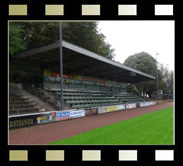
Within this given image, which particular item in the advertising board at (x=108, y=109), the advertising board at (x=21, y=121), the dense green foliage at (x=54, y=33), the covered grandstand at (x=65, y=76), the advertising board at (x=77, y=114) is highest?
the dense green foliage at (x=54, y=33)

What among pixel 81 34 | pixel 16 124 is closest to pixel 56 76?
pixel 81 34

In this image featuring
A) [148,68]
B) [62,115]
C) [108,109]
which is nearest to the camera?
[62,115]

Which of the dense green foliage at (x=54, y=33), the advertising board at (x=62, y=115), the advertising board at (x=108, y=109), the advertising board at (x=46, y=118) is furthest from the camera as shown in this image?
the dense green foliage at (x=54, y=33)

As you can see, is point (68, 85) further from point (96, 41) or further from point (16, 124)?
point (16, 124)

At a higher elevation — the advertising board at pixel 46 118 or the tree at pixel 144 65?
the tree at pixel 144 65

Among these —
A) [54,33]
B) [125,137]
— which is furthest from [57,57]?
[125,137]

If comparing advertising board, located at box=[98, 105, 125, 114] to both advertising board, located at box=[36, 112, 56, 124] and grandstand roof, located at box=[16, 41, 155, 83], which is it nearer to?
grandstand roof, located at box=[16, 41, 155, 83]

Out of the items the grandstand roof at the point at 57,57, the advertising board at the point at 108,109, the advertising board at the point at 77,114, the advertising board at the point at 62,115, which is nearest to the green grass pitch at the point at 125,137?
the advertising board at the point at 62,115

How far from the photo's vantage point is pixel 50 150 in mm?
4098

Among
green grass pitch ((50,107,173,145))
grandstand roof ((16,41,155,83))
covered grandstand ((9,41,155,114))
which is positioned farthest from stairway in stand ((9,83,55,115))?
green grass pitch ((50,107,173,145))

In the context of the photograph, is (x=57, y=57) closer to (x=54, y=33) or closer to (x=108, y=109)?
(x=54, y=33)

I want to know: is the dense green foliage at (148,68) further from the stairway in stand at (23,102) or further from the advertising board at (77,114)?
the stairway in stand at (23,102)

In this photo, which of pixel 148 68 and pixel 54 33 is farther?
pixel 148 68

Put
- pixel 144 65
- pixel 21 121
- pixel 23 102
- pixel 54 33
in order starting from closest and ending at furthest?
pixel 21 121 < pixel 23 102 < pixel 54 33 < pixel 144 65
